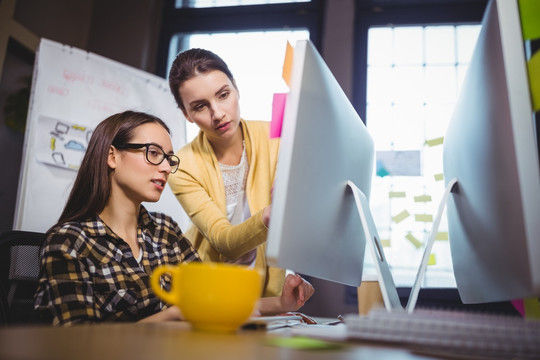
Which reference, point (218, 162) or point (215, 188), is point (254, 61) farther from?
point (215, 188)

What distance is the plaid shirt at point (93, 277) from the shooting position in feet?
2.80

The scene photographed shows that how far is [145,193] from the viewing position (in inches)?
47.3

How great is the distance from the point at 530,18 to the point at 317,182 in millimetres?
360

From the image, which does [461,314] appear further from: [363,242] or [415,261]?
[415,261]

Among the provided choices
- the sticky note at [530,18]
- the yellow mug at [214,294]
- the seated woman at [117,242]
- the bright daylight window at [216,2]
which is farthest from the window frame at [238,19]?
the yellow mug at [214,294]

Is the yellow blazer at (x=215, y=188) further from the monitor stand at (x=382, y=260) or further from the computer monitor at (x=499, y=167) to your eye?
the computer monitor at (x=499, y=167)

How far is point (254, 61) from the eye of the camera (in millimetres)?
2955

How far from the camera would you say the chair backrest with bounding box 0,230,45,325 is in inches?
39.3

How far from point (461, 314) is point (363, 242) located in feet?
1.73

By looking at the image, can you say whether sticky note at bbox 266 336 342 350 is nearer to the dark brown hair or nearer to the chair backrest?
the chair backrest

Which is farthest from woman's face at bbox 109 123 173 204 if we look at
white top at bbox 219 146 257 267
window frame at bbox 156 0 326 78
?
window frame at bbox 156 0 326 78

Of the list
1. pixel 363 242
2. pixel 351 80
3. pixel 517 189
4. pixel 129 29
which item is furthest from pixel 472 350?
pixel 129 29

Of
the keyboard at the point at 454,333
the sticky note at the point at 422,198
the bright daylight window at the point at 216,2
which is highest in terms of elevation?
the bright daylight window at the point at 216,2

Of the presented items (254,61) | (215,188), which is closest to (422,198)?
(254,61)
